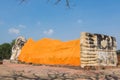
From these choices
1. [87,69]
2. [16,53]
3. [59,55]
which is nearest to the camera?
[87,69]

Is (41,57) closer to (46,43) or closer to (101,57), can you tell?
(46,43)

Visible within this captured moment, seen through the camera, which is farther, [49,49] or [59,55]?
[49,49]

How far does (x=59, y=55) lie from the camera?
743 inches

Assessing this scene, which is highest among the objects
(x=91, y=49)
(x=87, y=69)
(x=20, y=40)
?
(x=20, y=40)

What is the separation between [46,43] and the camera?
21.0m

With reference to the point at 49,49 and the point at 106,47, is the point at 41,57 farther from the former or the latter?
the point at 106,47

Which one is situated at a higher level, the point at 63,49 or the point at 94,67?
the point at 63,49

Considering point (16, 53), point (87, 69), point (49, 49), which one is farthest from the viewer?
point (16, 53)

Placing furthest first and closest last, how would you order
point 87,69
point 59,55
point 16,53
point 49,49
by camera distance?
point 16,53 → point 49,49 → point 59,55 → point 87,69

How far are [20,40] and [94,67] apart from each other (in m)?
10.2

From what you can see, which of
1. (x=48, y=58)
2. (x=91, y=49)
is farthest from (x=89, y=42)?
(x=48, y=58)

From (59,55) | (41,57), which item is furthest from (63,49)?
(41,57)

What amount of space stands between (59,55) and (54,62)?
67 centimetres

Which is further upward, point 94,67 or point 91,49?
point 91,49
